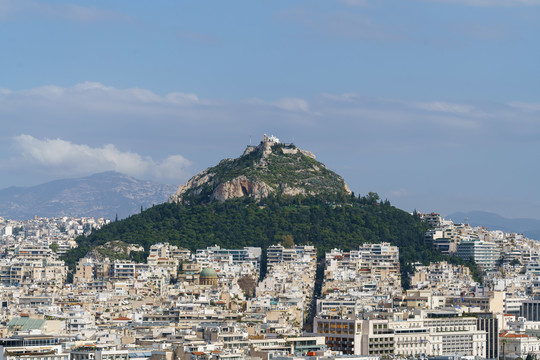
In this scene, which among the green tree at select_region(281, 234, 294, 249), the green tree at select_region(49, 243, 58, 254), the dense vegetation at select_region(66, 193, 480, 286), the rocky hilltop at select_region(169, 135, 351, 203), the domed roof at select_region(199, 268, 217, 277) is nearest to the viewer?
the domed roof at select_region(199, 268, 217, 277)

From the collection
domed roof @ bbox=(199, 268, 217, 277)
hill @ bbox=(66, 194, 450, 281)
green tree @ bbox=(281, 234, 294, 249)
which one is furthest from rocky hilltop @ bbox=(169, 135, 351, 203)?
domed roof @ bbox=(199, 268, 217, 277)

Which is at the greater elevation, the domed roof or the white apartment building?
the white apartment building

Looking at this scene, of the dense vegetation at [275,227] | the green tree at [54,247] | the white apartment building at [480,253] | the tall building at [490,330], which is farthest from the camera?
the green tree at [54,247]

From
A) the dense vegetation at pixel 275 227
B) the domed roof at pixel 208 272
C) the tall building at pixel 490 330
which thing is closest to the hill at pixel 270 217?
the dense vegetation at pixel 275 227

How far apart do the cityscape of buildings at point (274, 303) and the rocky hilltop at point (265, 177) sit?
14739 mm

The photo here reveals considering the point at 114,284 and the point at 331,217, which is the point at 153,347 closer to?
the point at 114,284

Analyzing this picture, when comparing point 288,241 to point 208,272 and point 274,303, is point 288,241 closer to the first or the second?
point 208,272

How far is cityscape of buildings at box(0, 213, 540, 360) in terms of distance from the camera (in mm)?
92750

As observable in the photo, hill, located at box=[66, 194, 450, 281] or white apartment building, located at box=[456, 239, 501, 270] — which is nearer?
hill, located at box=[66, 194, 450, 281]

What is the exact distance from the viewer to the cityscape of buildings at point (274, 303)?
9275cm

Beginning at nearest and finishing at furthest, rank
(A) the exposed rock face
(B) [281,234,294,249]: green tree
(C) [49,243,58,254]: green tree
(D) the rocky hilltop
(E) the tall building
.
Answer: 1. (E) the tall building
2. (B) [281,234,294,249]: green tree
3. (C) [49,243,58,254]: green tree
4. (A) the exposed rock face
5. (D) the rocky hilltop

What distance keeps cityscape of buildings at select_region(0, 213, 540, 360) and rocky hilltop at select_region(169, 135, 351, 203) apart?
580 inches

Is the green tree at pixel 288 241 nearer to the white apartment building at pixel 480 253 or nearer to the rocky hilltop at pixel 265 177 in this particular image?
the rocky hilltop at pixel 265 177

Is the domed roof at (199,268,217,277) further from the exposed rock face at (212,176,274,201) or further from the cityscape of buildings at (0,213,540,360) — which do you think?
the exposed rock face at (212,176,274,201)
